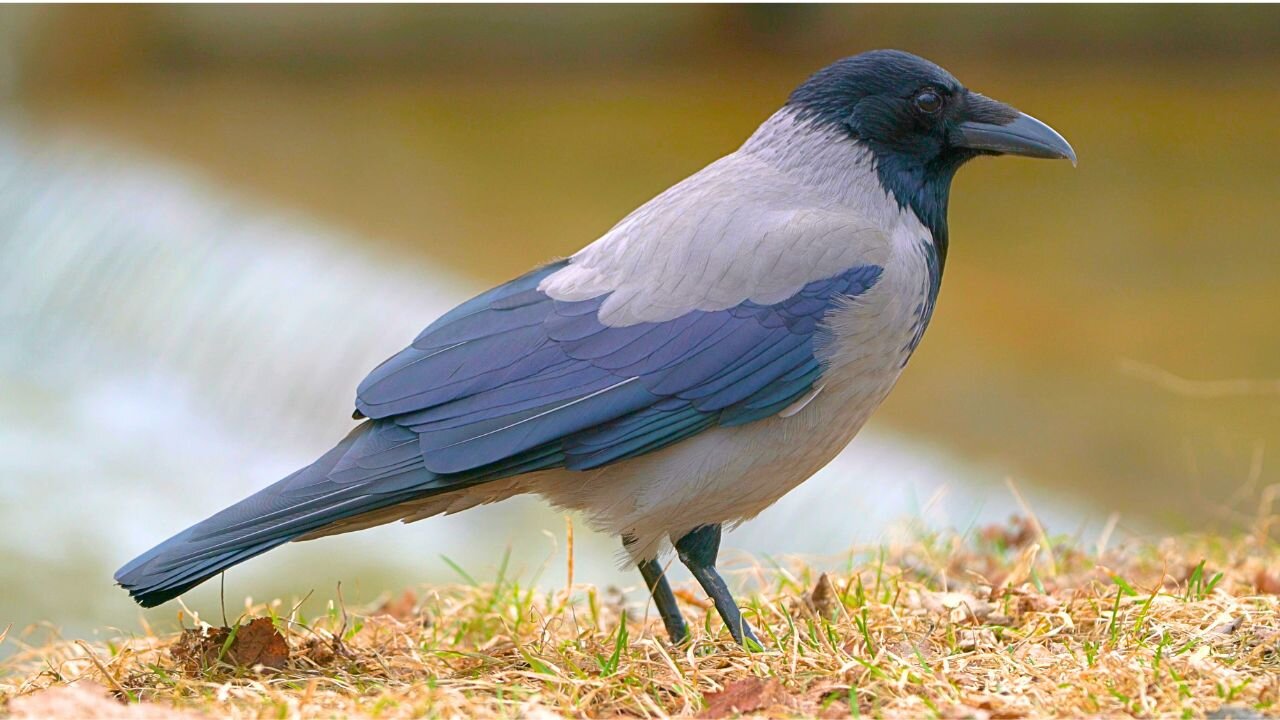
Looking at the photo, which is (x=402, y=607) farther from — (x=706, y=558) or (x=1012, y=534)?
(x=1012, y=534)

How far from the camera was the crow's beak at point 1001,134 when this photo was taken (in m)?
3.89

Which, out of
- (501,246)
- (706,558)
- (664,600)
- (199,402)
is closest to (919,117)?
(706,558)

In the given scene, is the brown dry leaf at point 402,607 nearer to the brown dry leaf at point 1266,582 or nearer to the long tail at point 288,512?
the long tail at point 288,512

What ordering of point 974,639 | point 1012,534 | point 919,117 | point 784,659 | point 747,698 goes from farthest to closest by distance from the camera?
point 1012,534, point 919,117, point 974,639, point 784,659, point 747,698

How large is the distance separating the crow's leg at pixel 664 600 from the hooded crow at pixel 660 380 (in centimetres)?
14

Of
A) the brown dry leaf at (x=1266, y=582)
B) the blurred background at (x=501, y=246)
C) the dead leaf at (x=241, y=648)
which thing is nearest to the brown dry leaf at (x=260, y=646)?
the dead leaf at (x=241, y=648)

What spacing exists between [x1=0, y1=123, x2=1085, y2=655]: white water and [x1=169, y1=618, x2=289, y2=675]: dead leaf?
6.18 feet

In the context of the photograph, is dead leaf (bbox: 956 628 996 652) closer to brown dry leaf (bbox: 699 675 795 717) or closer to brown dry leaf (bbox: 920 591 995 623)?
brown dry leaf (bbox: 920 591 995 623)

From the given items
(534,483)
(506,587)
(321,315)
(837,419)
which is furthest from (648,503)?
(321,315)

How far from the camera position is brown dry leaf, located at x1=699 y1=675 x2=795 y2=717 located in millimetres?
2914

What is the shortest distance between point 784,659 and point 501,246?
23.7ft

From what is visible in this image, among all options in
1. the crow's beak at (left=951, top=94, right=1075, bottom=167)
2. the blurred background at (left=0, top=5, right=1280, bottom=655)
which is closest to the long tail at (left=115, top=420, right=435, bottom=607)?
the blurred background at (left=0, top=5, right=1280, bottom=655)

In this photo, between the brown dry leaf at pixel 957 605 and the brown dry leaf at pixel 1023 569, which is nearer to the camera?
the brown dry leaf at pixel 957 605

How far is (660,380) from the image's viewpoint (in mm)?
3463
